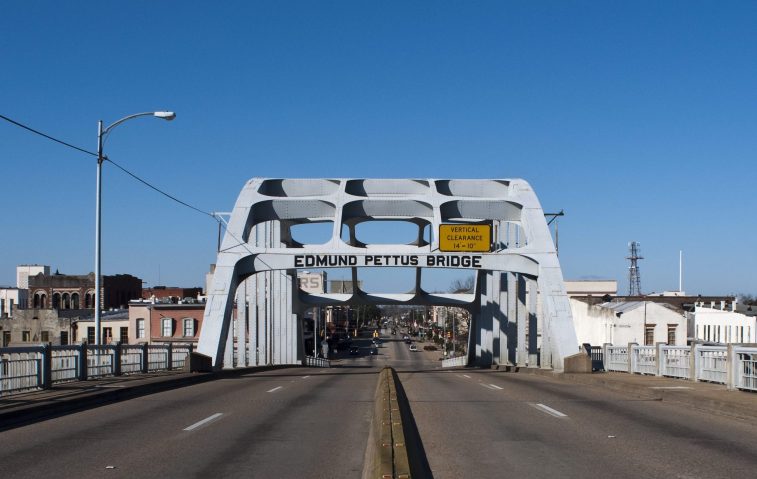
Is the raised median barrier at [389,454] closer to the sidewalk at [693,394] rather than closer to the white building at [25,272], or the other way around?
the sidewalk at [693,394]

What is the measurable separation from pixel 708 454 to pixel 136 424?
8.82 m

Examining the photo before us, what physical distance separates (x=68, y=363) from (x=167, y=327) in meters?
54.6

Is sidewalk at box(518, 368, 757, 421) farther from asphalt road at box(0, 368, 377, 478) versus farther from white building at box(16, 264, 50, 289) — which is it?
white building at box(16, 264, 50, 289)

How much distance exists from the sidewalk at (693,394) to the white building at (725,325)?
30157 mm

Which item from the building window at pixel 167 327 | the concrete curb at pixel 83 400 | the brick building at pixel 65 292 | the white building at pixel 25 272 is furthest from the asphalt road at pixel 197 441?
the white building at pixel 25 272

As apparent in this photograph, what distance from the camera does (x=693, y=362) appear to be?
896 inches

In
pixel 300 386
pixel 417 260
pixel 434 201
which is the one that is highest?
pixel 434 201

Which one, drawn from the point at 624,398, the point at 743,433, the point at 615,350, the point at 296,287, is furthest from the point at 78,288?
the point at 743,433

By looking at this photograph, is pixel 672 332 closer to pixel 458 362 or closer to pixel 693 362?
pixel 458 362

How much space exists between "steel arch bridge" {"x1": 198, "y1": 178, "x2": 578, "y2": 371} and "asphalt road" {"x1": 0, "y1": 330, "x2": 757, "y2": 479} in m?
16.1

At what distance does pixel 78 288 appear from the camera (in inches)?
3917

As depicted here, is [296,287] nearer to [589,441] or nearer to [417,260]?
[417,260]

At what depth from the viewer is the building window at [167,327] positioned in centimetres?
7538

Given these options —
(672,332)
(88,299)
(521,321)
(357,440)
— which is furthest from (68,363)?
(88,299)
